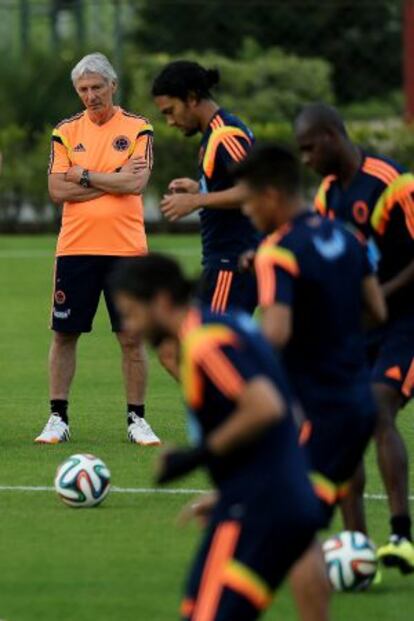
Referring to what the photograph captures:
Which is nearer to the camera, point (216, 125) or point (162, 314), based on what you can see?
point (162, 314)

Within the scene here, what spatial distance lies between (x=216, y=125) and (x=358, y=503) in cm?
296

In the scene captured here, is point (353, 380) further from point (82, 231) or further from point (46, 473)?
point (82, 231)

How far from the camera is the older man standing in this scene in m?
12.5

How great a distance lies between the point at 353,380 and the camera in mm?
7359

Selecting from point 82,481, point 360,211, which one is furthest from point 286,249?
point 82,481

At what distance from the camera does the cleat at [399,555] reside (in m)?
8.74

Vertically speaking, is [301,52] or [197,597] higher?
[197,597]

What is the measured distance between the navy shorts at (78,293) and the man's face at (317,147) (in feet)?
13.9

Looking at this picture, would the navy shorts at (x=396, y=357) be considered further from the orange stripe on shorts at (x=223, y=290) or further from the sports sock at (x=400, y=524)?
the orange stripe on shorts at (x=223, y=290)

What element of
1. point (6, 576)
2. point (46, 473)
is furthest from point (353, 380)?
point (46, 473)

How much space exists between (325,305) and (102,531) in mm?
2887

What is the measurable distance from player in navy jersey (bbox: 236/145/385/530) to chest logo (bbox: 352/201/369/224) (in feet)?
4.09

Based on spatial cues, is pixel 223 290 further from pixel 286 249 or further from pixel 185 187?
pixel 286 249

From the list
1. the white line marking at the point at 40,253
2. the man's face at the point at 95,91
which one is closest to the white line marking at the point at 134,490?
the man's face at the point at 95,91
